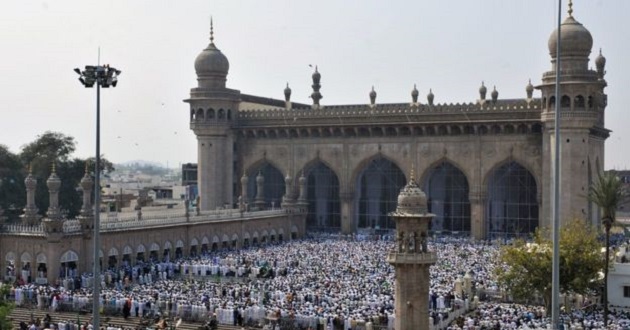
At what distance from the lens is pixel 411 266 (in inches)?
615

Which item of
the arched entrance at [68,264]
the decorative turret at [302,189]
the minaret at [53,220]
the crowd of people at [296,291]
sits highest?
the decorative turret at [302,189]

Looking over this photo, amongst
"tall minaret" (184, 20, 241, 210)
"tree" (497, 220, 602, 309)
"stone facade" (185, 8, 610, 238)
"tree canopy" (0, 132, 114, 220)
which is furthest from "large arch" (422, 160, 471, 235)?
"tree" (497, 220, 602, 309)

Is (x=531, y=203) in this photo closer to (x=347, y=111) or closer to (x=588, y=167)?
(x=588, y=167)

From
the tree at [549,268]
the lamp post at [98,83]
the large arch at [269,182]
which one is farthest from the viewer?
the large arch at [269,182]

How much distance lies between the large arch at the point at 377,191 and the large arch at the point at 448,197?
166cm

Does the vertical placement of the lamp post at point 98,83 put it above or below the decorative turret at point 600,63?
below

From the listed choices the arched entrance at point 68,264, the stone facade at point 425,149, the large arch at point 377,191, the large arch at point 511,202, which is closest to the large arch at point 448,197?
the stone facade at point 425,149

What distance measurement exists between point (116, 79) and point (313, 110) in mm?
31807

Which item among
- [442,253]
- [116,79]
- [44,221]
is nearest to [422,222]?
[116,79]

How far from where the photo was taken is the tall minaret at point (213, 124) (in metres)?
45.8

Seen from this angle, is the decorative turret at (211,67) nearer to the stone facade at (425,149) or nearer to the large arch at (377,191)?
the stone facade at (425,149)

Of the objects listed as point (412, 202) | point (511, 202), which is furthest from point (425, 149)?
point (412, 202)

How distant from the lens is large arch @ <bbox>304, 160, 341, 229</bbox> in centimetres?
4660

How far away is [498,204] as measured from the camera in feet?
138
